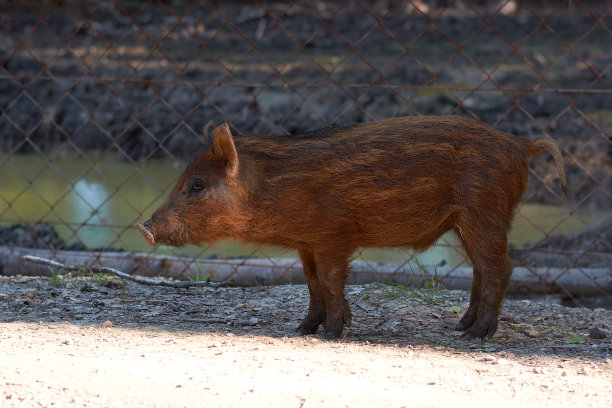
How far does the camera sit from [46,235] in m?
7.29

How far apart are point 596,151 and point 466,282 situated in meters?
4.76

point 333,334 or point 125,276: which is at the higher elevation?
point 125,276

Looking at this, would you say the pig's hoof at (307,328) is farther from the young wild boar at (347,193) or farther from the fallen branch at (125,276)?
the fallen branch at (125,276)

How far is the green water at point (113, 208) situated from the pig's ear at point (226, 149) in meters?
2.79

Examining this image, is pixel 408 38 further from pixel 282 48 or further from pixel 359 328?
pixel 359 328

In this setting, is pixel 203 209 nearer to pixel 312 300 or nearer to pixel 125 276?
pixel 312 300

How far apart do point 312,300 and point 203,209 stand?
0.76m

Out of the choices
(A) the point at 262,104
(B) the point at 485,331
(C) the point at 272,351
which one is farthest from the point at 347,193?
(A) the point at 262,104

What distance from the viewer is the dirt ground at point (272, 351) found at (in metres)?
3.05

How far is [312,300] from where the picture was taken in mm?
4477

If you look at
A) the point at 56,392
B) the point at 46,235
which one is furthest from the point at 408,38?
the point at 56,392

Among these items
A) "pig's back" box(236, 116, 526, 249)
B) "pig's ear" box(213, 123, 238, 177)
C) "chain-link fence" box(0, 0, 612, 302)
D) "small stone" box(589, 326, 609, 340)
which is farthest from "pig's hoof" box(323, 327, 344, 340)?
"chain-link fence" box(0, 0, 612, 302)

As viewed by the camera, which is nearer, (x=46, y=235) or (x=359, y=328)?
(x=359, y=328)

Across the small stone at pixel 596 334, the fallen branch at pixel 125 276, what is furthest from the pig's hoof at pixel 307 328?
the small stone at pixel 596 334
